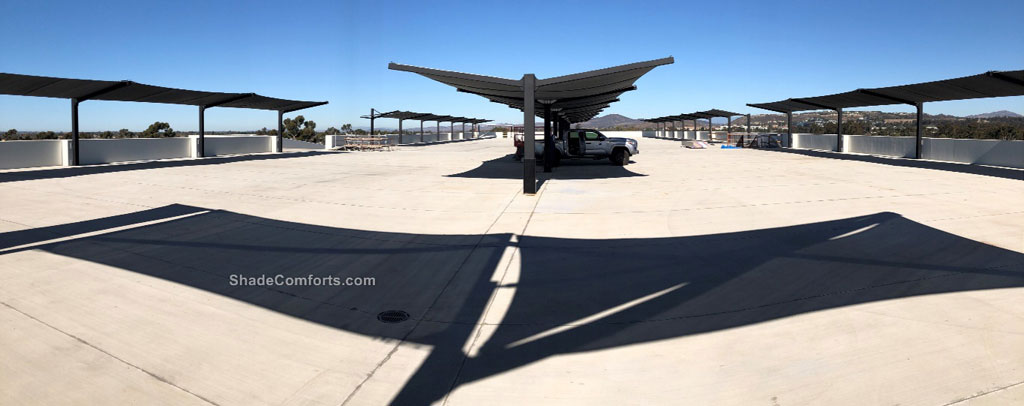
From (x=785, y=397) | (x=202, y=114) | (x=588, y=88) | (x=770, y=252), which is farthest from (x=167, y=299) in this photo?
(x=202, y=114)

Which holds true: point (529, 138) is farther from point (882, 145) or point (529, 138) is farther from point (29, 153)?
point (882, 145)

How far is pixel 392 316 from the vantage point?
548cm

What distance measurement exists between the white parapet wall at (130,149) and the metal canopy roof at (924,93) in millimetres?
35290

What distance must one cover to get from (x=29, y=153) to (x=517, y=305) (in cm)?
2609

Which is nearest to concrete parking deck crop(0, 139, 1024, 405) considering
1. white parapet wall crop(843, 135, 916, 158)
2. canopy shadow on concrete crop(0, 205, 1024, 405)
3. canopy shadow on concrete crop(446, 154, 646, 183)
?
canopy shadow on concrete crop(0, 205, 1024, 405)

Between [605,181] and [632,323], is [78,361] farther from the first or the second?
[605,181]

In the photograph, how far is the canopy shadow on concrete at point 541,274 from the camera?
505 centimetres

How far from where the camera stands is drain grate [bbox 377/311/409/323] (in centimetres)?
538

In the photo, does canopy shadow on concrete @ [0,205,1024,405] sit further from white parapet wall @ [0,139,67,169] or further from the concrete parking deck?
white parapet wall @ [0,139,67,169]

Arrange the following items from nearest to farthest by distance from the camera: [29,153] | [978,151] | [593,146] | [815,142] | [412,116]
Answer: [29,153]
[978,151]
[593,146]
[815,142]
[412,116]

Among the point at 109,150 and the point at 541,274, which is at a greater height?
the point at 109,150

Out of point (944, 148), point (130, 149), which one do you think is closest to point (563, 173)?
point (944, 148)

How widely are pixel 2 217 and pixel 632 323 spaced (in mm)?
12131

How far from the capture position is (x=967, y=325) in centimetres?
509
